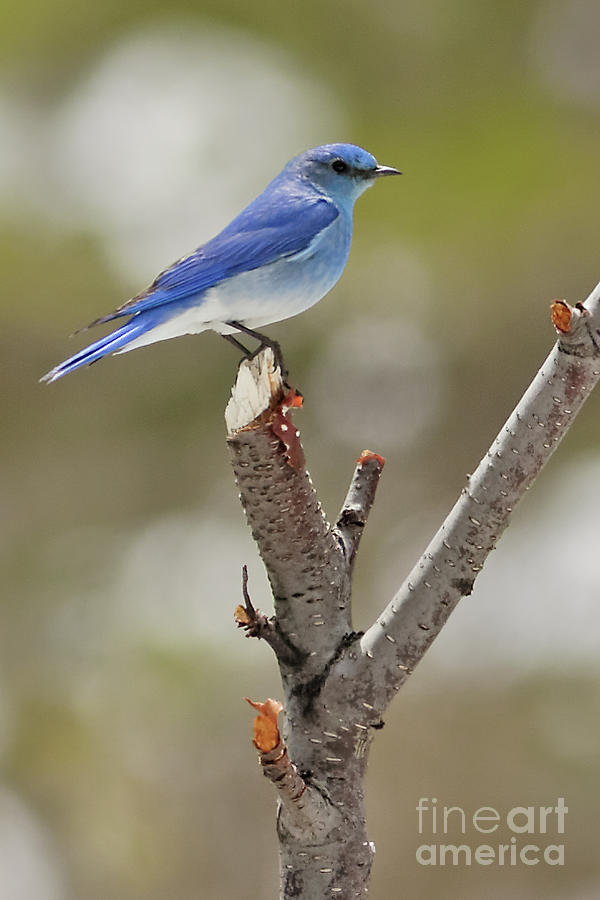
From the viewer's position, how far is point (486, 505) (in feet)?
4.52

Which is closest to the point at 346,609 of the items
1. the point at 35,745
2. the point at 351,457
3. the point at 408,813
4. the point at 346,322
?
the point at 408,813

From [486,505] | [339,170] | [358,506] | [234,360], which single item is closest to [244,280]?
[339,170]

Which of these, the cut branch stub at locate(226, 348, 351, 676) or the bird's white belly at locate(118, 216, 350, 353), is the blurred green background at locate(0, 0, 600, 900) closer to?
the bird's white belly at locate(118, 216, 350, 353)

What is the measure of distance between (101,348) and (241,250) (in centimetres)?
33

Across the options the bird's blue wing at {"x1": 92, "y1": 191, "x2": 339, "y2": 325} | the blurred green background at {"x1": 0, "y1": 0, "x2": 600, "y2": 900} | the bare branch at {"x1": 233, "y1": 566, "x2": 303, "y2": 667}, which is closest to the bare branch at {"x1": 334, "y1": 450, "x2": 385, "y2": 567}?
the bare branch at {"x1": 233, "y1": 566, "x2": 303, "y2": 667}

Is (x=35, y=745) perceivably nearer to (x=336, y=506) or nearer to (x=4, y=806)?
(x=4, y=806)

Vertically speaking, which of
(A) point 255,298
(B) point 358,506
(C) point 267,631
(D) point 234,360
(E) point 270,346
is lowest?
(C) point 267,631

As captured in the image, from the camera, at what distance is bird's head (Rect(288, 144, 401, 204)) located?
2145 mm

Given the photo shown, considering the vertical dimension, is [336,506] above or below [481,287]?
below

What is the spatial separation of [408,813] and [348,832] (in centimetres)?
226

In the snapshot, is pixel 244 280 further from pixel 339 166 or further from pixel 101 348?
pixel 339 166

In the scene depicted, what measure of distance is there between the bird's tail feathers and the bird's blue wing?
0.03m

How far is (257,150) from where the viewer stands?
4695mm

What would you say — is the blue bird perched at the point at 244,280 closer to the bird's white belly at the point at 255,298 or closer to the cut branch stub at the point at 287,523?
the bird's white belly at the point at 255,298
